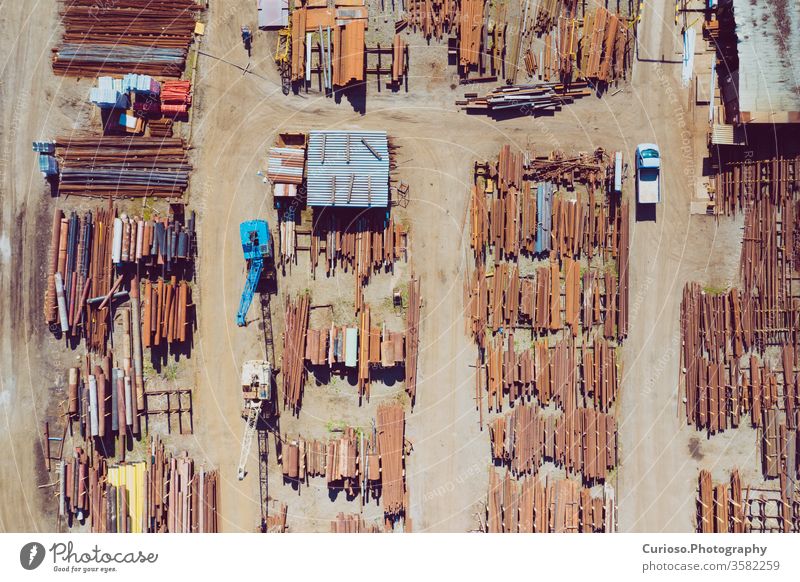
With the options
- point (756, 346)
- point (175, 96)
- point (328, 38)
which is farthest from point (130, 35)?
point (756, 346)

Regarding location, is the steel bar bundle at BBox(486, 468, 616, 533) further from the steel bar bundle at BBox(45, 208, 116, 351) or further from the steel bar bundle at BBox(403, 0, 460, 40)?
the steel bar bundle at BBox(403, 0, 460, 40)

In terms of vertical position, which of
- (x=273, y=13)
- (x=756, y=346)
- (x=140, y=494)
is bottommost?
(x=140, y=494)

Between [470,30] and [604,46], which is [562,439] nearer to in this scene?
[604,46]

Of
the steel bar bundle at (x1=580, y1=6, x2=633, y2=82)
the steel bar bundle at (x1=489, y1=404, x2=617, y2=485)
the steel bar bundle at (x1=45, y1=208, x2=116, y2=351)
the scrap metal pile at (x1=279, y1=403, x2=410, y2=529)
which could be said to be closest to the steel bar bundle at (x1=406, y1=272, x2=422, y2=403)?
the scrap metal pile at (x1=279, y1=403, x2=410, y2=529)

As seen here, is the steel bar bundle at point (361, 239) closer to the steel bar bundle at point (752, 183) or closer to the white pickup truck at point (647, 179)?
the white pickup truck at point (647, 179)
